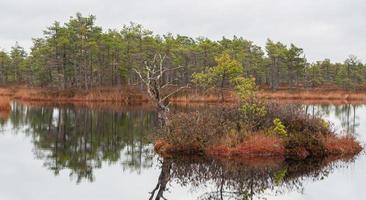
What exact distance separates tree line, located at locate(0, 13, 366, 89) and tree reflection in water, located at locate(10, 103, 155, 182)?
99.3 feet

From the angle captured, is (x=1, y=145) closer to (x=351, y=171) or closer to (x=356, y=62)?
(x=351, y=171)

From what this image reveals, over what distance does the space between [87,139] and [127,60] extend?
60918 mm

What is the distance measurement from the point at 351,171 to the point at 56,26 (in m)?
73.2

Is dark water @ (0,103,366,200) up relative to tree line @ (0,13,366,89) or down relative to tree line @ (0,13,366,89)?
down

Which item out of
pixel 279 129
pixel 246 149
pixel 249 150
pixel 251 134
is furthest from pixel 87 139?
pixel 279 129

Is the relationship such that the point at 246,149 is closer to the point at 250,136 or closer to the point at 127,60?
the point at 250,136

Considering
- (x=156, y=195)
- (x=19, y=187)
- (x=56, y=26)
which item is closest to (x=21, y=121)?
(x=19, y=187)

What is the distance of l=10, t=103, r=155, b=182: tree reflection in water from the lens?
74.1ft

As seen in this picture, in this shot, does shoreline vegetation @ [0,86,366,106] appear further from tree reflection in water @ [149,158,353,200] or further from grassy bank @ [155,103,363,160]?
tree reflection in water @ [149,158,353,200]

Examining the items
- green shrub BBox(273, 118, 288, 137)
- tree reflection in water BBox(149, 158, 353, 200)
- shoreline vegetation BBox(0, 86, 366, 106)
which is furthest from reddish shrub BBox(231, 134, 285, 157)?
shoreline vegetation BBox(0, 86, 366, 106)

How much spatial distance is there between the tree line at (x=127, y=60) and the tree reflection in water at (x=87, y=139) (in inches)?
1192

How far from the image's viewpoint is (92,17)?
87.1 meters

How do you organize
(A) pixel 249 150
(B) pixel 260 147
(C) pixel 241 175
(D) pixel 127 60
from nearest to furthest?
(C) pixel 241 175
(A) pixel 249 150
(B) pixel 260 147
(D) pixel 127 60

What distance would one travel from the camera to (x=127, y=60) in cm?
9112
